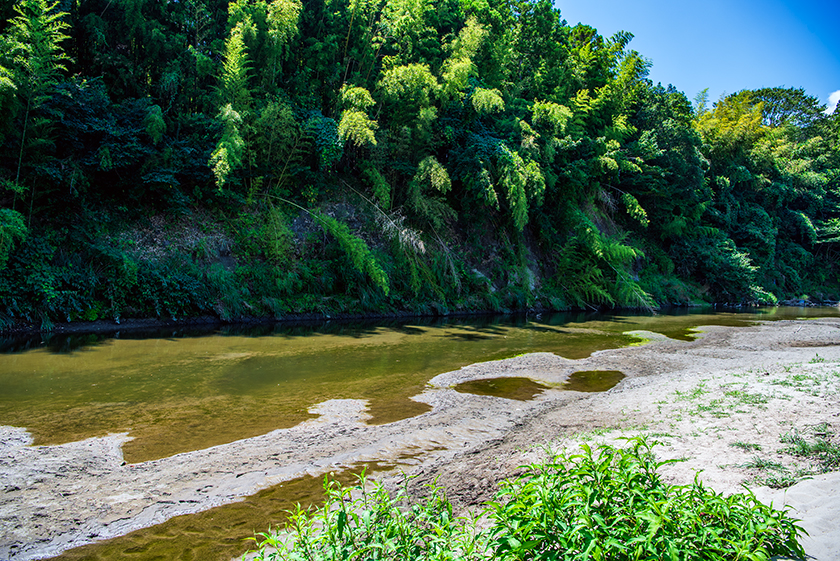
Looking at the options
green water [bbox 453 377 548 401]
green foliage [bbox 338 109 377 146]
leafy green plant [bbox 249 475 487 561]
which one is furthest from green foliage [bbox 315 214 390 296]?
leafy green plant [bbox 249 475 487 561]

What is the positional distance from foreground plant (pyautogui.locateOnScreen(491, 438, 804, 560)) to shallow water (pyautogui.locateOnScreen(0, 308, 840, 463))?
Answer: 3.55m

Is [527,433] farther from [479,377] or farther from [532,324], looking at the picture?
[532,324]

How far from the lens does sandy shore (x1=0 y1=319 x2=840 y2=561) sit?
3121mm

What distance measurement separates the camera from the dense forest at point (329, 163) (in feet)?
35.0

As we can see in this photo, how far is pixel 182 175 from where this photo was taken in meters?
12.8

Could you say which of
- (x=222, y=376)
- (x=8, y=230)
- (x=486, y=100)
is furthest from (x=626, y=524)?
(x=486, y=100)

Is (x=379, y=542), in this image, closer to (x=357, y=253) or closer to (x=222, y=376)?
(x=222, y=376)

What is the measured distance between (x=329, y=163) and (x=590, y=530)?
13.9m

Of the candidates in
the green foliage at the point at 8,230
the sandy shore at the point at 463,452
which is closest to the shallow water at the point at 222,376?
the sandy shore at the point at 463,452

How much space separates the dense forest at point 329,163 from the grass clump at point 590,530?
10.6 m

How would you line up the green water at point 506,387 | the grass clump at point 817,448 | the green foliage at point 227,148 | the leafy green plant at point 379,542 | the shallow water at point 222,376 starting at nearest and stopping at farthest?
the leafy green plant at point 379,542 → the grass clump at point 817,448 → the shallow water at point 222,376 → the green water at point 506,387 → the green foliage at point 227,148

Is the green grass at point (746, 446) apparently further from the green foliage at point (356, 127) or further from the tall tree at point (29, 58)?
the tall tree at point (29, 58)

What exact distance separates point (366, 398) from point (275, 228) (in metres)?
8.50

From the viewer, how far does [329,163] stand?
1448cm
